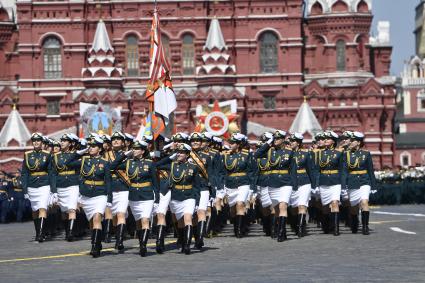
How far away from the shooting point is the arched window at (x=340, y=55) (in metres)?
79.9

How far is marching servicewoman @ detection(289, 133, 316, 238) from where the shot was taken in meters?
26.6

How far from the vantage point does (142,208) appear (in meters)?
22.7

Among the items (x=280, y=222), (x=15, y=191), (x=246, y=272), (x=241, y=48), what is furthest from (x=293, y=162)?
(x=241, y=48)

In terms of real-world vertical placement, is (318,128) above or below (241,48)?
below

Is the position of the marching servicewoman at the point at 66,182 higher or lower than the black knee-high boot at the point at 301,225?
higher

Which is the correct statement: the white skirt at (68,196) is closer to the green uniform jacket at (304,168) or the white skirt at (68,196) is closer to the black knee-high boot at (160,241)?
the green uniform jacket at (304,168)

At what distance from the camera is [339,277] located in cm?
1764

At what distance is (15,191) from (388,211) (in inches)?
413

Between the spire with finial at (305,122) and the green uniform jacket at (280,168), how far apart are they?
46897mm

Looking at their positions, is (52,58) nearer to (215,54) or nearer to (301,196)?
(215,54)

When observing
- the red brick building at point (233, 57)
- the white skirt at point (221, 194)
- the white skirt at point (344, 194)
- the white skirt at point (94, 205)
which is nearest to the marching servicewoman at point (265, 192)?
the white skirt at point (221, 194)

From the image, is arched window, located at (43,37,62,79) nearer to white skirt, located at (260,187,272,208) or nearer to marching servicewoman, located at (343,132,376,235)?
marching servicewoman, located at (343,132,376,235)

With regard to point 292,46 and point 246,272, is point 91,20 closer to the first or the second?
point 292,46

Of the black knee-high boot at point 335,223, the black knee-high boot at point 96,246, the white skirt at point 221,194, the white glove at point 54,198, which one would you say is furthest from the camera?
the white glove at point 54,198
